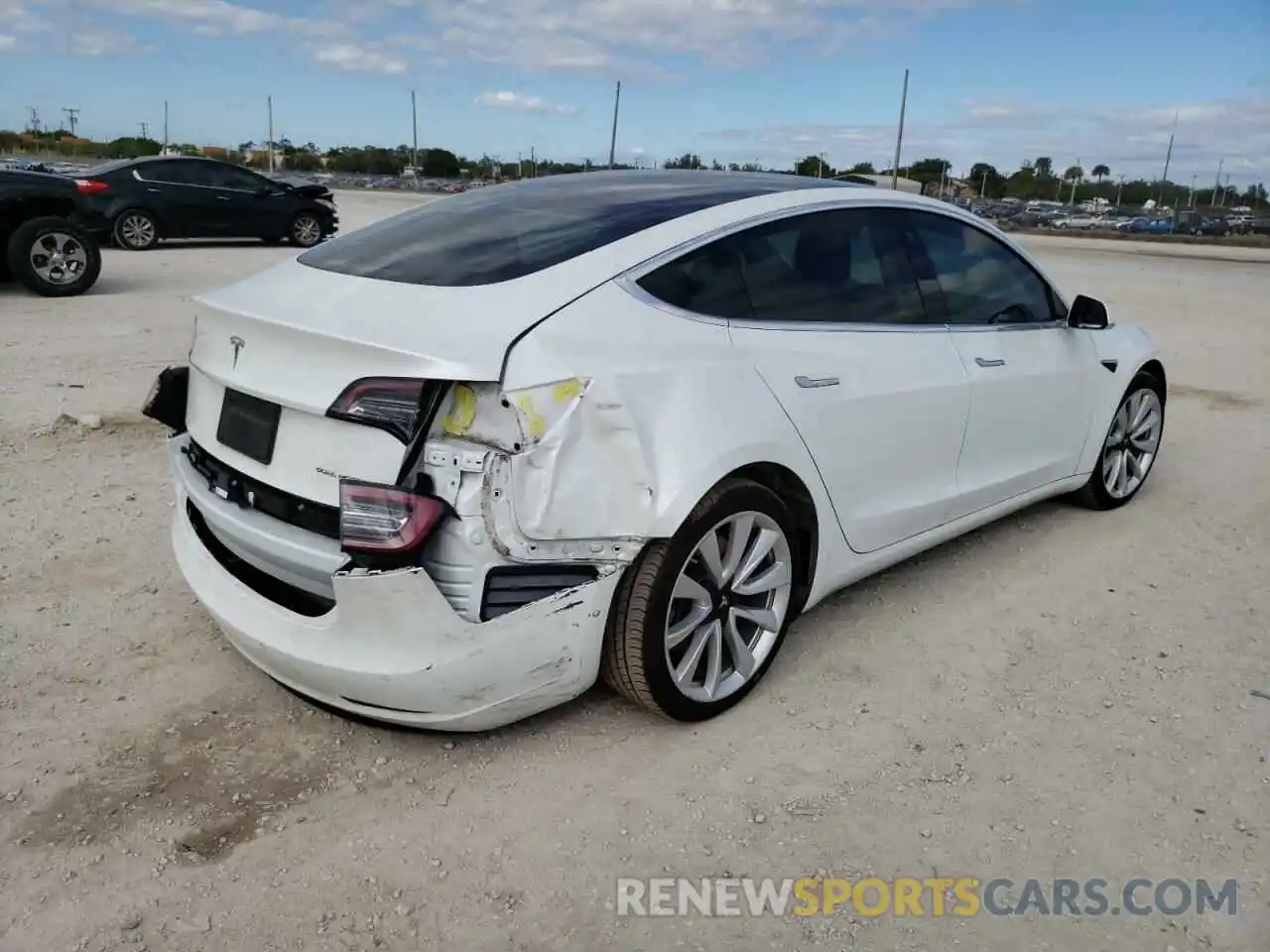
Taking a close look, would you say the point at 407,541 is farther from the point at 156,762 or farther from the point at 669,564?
the point at 156,762

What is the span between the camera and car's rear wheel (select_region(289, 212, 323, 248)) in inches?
658

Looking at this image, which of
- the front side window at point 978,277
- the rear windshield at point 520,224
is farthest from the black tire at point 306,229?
the front side window at point 978,277

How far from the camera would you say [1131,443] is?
5230mm

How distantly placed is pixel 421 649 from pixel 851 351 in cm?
174

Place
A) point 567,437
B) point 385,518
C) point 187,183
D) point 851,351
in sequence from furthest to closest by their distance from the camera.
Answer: point 187,183 < point 851,351 < point 567,437 < point 385,518

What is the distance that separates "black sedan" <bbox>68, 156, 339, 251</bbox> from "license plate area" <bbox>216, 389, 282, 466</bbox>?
43.5 feet

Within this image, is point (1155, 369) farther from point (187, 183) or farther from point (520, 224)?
point (187, 183)

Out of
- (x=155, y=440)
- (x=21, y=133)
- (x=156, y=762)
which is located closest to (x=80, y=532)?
(x=155, y=440)

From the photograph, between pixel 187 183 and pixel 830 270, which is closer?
pixel 830 270

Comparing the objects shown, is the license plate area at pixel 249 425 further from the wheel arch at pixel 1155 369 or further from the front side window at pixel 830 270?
the wheel arch at pixel 1155 369

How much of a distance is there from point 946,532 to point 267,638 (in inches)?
100

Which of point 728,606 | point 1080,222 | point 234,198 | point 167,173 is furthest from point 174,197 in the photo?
point 1080,222

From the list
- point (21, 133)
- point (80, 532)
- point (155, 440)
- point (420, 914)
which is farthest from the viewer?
point (21, 133)

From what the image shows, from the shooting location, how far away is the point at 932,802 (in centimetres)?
278
